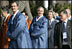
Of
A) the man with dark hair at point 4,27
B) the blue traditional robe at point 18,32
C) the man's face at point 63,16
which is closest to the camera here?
the blue traditional robe at point 18,32

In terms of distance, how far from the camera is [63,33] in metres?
5.83

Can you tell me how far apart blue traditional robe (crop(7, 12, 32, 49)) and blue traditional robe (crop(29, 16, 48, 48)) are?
24cm

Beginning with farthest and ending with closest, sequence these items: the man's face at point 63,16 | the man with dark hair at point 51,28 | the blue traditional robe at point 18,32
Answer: the man with dark hair at point 51,28
the man's face at point 63,16
the blue traditional robe at point 18,32

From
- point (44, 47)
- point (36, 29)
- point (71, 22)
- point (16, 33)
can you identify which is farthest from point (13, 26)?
point (71, 22)

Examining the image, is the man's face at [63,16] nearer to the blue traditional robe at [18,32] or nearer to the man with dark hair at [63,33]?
the man with dark hair at [63,33]

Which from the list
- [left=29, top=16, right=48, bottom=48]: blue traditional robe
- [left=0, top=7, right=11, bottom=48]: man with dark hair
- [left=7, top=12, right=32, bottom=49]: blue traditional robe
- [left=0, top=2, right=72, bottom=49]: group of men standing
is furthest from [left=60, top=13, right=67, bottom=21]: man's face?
[left=0, top=7, right=11, bottom=48]: man with dark hair

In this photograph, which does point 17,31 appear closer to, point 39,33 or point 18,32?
point 18,32

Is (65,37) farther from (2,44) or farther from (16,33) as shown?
(2,44)

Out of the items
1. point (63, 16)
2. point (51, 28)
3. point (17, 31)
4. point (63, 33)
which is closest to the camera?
point (17, 31)

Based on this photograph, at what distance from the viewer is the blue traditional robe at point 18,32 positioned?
5.46m

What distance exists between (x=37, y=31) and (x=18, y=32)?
1.71ft

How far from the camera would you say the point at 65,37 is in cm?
A: 577

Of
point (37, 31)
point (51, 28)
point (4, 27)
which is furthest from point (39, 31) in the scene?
point (4, 27)

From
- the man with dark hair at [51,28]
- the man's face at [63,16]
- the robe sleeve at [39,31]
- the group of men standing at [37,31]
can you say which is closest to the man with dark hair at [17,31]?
the group of men standing at [37,31]
